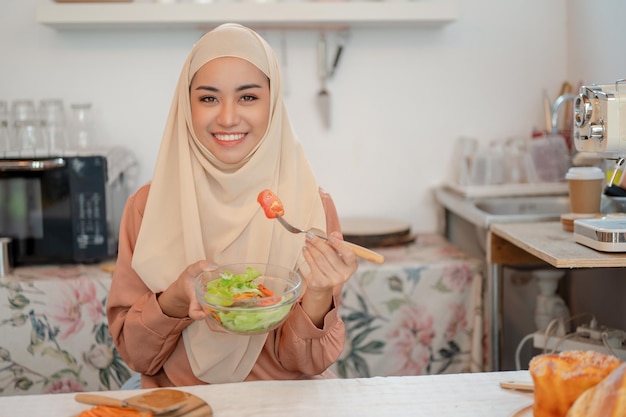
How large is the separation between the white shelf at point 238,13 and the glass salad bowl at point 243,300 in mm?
1473

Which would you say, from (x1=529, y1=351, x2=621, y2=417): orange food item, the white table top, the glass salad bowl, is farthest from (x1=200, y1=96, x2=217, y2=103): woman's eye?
(x1=529, y1=351, x2=621, y2=417): orange food item

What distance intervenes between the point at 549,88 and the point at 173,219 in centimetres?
186

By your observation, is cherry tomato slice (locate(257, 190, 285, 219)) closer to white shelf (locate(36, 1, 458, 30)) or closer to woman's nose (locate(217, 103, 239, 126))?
woman's nose (locate(217, 103, 239, 126))

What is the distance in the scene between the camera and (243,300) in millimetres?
1250

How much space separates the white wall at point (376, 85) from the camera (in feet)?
9.21

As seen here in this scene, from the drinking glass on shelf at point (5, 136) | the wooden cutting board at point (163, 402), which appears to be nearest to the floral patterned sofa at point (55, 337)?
the drinking glass on shelf at point (5, 136)

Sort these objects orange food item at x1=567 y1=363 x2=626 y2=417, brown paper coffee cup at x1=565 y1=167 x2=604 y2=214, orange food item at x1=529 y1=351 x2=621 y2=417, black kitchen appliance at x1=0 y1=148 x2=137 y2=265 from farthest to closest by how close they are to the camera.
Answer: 1. black kitchen appliance at x1=0 y1=148 x2=137 y2=265
2. brown paper coffee cup at x1=565 y1=167 x2=604 y2=214
3. orange food item at x1=529 y1=351 x2=621 y2=417
4. orange food item at x1=567 y1=363 x2=626 y2=417

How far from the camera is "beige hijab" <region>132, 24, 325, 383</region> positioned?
158 cm

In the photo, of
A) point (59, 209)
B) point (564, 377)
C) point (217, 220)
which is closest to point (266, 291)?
point (217, 220)

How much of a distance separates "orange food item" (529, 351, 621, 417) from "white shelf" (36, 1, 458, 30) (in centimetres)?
188

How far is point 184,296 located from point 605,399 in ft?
2.74

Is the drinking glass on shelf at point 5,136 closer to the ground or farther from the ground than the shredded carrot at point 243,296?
farther from the ground

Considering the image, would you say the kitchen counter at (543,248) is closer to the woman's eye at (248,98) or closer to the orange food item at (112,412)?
the woman's eye at (248,98)

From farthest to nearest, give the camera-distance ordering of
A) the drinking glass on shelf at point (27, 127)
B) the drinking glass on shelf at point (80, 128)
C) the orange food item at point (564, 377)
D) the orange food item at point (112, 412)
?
the drinking glass on shelf at point (80, 128), the drinking glass on shelf at point (27, 127), the orange food item at point (112, 412), the orange food item at point (564, 377)
